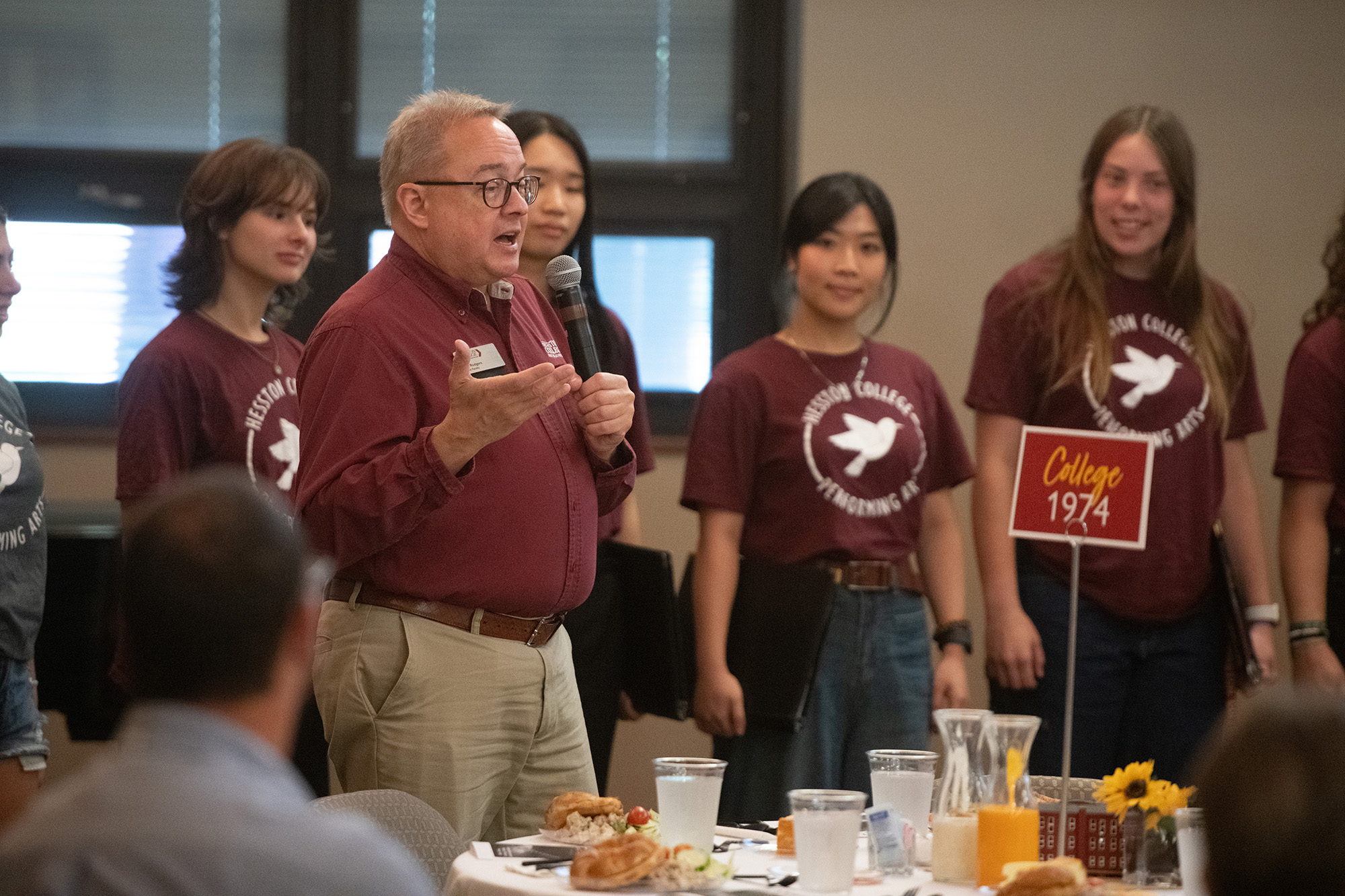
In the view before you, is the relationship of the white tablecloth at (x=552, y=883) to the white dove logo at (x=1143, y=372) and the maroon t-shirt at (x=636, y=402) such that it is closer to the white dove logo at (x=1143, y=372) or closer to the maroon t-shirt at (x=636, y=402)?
the maroon t-shirt at (x=636, y=402)

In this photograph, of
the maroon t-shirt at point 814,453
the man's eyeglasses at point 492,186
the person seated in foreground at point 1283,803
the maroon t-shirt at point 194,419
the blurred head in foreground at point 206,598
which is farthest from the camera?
the maroon t-shirt at point 814,453

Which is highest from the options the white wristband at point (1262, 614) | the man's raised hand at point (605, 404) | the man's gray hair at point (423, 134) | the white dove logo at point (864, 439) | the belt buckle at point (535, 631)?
the man's gray hair at point (423, 134)

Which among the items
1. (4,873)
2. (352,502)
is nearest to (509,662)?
(352,502)

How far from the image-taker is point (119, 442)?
275 cm

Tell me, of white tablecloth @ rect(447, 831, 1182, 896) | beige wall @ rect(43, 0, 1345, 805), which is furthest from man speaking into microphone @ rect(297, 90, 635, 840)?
beige wall @ rect(43, 0, 1345, 805)

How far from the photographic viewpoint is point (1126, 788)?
175 cm

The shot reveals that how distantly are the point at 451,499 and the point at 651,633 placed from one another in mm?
917

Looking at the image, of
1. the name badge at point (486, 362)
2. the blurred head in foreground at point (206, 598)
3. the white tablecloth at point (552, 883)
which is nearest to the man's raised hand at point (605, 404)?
the name badge at point (486, 362)

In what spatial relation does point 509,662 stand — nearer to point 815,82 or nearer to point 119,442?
point 119,442

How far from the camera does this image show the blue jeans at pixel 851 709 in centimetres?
289

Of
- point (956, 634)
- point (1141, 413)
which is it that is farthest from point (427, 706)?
point (1141, 413)

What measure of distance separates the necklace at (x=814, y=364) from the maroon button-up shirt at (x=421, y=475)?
0.91m

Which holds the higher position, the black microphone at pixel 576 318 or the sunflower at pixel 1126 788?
the black microphone at pixel 576 318

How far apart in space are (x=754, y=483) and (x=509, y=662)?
103 cm
